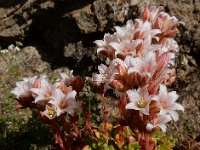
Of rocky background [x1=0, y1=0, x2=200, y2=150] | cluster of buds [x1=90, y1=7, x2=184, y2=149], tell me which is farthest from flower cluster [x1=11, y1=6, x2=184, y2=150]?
rocky background [x1=0, y1=0, x2=200, y2=150]

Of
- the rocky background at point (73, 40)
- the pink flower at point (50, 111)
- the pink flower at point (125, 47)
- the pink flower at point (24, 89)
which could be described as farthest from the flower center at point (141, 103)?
the rocky background at point (73, 40)

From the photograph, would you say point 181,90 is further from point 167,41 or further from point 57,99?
point 57,99

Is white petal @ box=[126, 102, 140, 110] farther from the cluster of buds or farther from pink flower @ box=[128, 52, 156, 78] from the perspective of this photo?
pink flower @ box=[128, 52, 156, 78]

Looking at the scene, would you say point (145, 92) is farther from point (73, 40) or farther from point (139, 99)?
point (73, 40)

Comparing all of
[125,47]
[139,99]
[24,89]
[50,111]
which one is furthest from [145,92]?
[24,89]

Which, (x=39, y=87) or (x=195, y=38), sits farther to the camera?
(x=195, y=38)

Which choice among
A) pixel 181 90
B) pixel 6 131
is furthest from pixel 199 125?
pixel 6 131

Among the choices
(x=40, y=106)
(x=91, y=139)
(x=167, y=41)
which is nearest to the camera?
(x=40, y=106)

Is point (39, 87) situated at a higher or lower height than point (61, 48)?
higher

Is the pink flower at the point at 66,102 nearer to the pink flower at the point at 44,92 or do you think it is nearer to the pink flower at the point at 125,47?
the pink flower at the point at 44,92
